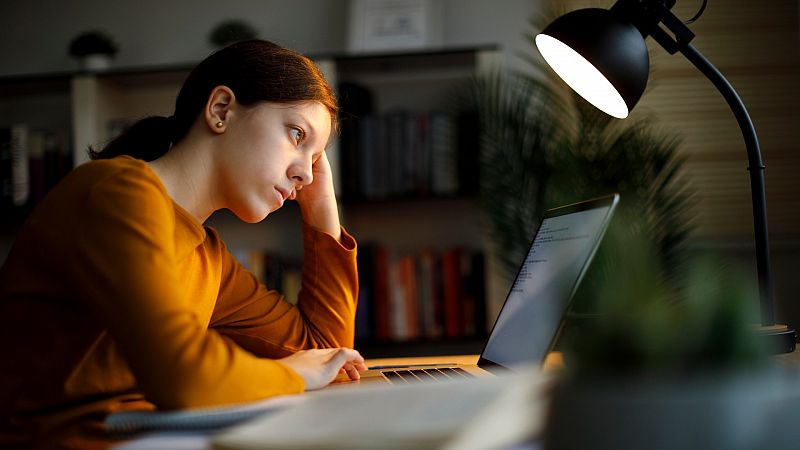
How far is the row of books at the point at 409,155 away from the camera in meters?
2.59

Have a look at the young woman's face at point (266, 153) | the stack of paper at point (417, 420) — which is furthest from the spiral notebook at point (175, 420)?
the young woman's face at point (266, 153)

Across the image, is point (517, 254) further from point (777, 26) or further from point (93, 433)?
point (93, 433)

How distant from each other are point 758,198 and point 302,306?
0.79 meters

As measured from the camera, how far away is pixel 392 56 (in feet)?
8.58

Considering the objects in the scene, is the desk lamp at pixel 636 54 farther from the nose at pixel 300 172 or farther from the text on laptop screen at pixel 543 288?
the nose at pixel 300 172

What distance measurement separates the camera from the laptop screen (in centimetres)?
96

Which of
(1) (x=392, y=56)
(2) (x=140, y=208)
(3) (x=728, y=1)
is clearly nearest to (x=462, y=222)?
(1) (x=392, y=56)

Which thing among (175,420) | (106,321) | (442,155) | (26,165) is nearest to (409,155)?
(442,155)

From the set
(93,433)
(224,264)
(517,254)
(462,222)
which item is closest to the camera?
(93,433)

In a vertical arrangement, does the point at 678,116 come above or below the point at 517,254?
above

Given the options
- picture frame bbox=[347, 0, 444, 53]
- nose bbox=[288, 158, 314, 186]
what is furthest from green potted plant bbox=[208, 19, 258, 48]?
nose bbox=[288, 158, 314, 186]

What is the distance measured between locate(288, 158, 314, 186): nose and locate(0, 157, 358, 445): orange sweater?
0.18m

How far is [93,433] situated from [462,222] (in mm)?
2121

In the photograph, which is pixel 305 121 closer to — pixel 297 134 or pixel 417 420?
pixel 297 134
